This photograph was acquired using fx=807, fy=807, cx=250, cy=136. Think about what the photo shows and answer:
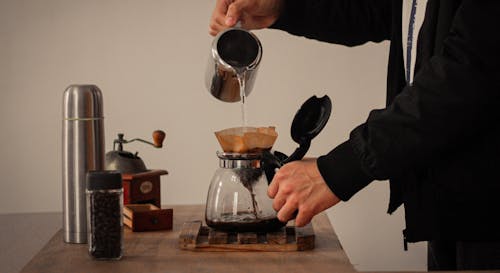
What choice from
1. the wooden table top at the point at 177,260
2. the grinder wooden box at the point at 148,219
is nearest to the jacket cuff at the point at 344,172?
the wooden table top at the point at 177,260

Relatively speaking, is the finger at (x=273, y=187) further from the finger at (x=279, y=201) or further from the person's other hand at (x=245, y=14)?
the person's other hand at (x=245, y=14)

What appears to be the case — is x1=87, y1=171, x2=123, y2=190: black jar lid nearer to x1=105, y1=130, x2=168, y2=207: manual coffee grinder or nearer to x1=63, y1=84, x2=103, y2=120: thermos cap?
x1=63, y1=84, x2=103, y2=120: thermos cap

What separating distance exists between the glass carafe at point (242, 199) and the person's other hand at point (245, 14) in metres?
0.35

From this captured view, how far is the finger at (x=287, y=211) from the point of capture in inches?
54.8

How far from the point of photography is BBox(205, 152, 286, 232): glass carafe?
60.4 inches

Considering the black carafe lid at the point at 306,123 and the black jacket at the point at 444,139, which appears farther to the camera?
the black carafe lid at the point at 306,123

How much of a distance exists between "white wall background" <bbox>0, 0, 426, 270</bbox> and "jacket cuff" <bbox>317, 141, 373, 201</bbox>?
2.42m

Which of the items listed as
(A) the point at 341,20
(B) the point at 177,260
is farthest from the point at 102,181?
(A) the point at 341,20

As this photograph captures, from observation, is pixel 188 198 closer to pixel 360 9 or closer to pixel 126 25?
pixel 126 25

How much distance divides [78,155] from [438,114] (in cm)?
68

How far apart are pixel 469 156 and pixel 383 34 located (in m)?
0.77

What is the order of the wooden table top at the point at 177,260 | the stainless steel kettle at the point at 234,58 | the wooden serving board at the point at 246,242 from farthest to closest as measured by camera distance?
1. the stainless steel kettle at the point at 234,58
2. the wooden serving board at the point at 246,242
3. the wooden table top at the point at 177,260

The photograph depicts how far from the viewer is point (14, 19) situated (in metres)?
3.79

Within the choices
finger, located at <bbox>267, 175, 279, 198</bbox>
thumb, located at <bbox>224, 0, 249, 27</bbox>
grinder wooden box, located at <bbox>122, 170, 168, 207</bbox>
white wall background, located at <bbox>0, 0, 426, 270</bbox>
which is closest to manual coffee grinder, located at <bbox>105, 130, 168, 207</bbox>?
grinder wooden box, located at <bbox>122, 170, 168, 207</bbox>
